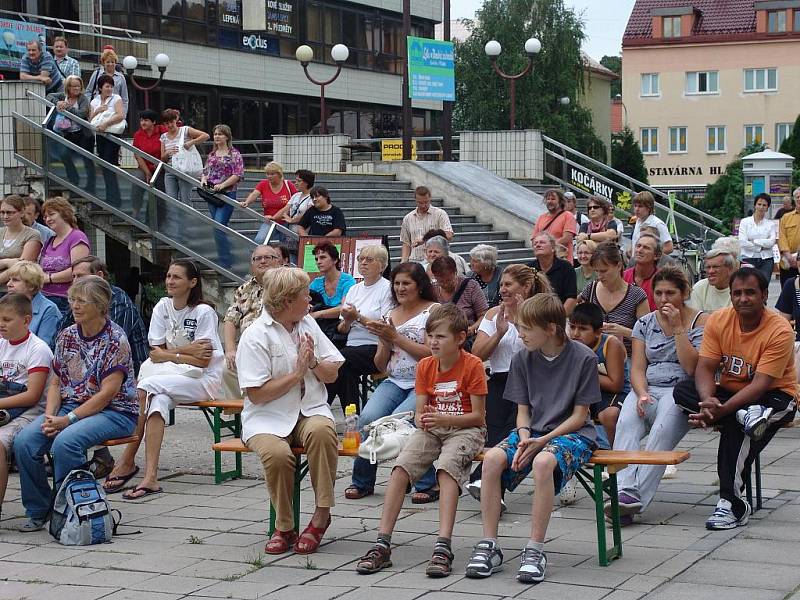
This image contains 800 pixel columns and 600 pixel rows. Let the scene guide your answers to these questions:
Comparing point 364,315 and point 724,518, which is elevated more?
point 364,315

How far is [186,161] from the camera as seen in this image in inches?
685

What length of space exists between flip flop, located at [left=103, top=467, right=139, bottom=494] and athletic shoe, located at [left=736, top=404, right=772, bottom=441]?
420 centimetres

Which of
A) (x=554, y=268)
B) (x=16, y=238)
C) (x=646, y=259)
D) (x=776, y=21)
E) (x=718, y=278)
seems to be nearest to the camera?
(x=718, y=278)

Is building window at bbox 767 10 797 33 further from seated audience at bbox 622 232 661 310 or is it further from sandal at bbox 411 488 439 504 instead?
sandal at bbox 411 488 439 504

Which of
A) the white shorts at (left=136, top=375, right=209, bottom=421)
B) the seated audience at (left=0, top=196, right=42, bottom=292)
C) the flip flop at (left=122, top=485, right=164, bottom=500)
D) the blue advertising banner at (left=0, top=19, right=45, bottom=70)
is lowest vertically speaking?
the flip flop at (left=122, top=485, right=164, bottom=500)

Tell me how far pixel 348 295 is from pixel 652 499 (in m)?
3.02

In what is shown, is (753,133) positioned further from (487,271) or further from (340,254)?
(487,271)

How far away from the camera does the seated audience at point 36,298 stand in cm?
908

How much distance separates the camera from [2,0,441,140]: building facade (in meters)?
38.8

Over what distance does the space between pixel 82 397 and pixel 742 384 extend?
13.4ft

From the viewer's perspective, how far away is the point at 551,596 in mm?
5898

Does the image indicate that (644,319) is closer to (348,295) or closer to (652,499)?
(652,499)

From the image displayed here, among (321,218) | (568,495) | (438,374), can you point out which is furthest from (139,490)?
(321,218)

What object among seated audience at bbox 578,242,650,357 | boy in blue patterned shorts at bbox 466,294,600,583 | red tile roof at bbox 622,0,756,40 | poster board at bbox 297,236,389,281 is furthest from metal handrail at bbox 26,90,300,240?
red tile roof at bbox 622,0,756,40
